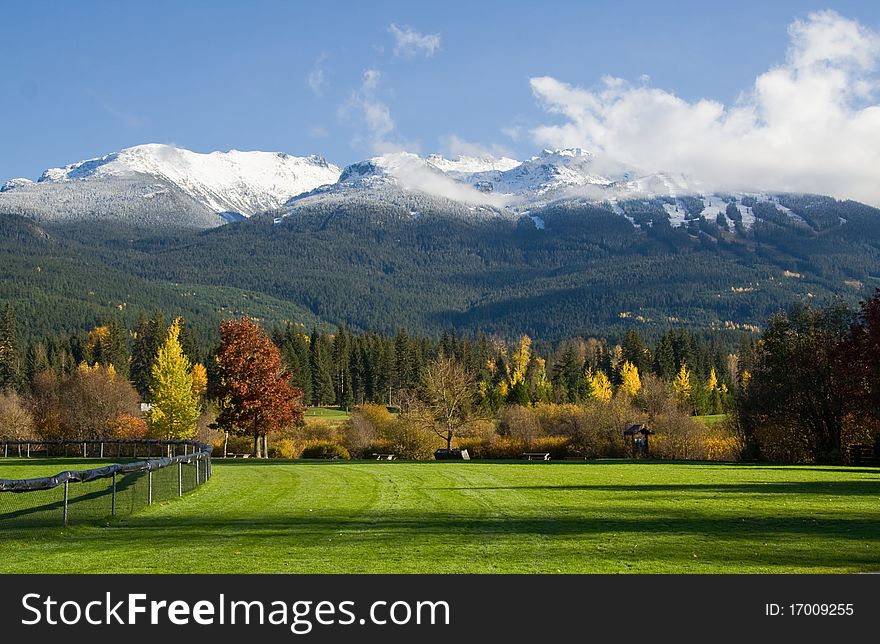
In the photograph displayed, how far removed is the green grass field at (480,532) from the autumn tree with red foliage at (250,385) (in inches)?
1345

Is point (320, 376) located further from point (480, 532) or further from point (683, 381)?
point (480, 532)

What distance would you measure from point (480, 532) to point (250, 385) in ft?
158

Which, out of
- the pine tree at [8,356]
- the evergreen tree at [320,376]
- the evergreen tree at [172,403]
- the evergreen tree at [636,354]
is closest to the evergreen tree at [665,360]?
the evergreen tree at [636,354]

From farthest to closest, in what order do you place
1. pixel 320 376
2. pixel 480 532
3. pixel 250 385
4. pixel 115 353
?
1. pixel 320 376
2. pixel 115 353
3. pixel 250 385
4. pixel 480 532

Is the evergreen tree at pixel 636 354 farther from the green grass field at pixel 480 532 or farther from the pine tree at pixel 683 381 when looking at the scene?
the green grass field at pixel 480 532

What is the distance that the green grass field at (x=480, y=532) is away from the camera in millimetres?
13727

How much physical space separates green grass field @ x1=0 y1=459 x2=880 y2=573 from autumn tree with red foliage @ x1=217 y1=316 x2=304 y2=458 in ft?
112

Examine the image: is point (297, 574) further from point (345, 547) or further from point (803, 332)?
point (803, 332)

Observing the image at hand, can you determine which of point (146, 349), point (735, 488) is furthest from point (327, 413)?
point (735, 488)

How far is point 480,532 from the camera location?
17234mm

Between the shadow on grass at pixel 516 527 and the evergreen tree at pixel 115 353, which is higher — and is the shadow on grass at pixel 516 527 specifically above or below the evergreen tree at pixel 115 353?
below

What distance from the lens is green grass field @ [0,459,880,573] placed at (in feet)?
45.0
